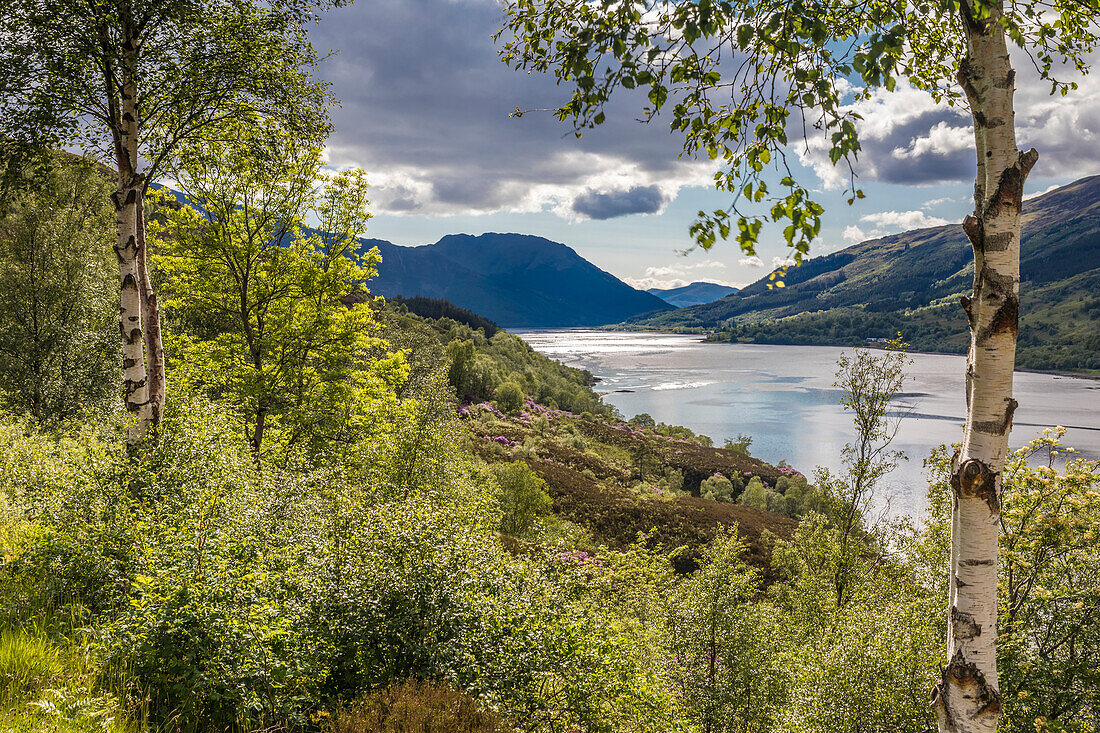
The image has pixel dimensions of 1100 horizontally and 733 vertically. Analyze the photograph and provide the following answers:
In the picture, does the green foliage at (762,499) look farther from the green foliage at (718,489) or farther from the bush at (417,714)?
the bush at (417,714)

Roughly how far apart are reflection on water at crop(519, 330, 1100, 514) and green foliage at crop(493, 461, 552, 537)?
80.0 feet

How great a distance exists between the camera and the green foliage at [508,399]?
69.7 meters

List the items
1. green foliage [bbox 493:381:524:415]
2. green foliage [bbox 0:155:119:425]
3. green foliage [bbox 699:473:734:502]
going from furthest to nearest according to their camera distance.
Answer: green foliage [bbox 493:381:524:415] → green foliage [bbox 699:473:734:502] → green foliage [bbox 0:155:119:425]

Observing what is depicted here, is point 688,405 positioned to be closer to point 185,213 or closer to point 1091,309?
point 185,213

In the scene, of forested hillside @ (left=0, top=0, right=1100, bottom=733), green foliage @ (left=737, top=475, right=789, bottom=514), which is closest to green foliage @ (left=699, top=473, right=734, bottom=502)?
green foliage @ (left=737, top=475, right=789, bottom=514)

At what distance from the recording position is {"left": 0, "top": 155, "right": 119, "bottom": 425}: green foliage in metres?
21.8

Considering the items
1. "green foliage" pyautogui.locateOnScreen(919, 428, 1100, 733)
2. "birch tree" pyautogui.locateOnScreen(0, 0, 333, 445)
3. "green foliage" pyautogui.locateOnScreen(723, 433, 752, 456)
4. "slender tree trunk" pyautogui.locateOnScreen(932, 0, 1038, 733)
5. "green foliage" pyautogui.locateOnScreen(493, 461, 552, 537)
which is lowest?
"green foliage" pyautogui.locateOnScreen(723, 433, 752, 456)

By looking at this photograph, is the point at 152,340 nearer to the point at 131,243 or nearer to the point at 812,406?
the point at 131,243

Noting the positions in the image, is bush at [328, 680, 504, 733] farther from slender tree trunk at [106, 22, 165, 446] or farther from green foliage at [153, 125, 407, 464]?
green foliage at [153, 125, 407, 464]

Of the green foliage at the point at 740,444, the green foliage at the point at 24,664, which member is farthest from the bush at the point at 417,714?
the green foliage at the point at 740,444

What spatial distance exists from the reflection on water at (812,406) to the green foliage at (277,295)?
32.3 meters

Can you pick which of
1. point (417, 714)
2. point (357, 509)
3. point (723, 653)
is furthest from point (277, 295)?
point (723, 653)

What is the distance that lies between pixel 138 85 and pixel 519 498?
26.3 meters

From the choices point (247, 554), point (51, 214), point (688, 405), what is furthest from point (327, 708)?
point (688, 405)
